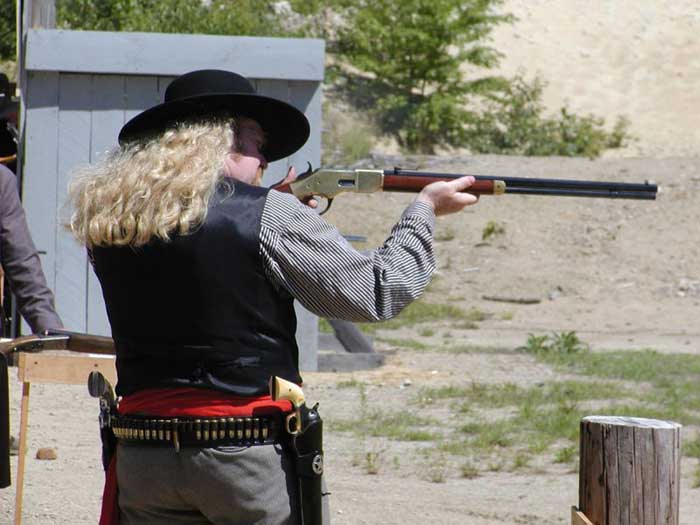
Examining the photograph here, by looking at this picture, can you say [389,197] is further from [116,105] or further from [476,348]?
[116,105]

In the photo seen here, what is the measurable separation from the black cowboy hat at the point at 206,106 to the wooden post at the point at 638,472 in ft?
3.96

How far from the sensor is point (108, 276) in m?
3.04

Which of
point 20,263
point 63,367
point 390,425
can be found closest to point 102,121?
point 390,425

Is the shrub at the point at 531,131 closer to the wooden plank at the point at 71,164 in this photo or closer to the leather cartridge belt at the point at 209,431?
the wooden plank at the point at 71,164

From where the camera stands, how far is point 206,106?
3.09 metres

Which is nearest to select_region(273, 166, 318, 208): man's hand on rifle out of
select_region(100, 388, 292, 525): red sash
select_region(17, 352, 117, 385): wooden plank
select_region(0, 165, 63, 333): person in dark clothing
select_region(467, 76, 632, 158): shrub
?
select_region(100, 388, 292, 525): red sash

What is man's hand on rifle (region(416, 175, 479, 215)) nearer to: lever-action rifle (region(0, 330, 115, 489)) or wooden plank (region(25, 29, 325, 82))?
lever-action rifle (region(0, 330, 115, 489))

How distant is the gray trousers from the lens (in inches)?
114

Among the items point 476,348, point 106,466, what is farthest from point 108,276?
point 476,348

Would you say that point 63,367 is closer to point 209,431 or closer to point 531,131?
point 209,431

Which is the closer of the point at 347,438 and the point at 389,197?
the point at 347,438

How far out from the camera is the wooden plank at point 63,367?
4.55 m

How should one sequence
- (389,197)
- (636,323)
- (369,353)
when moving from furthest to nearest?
1. (389,197)
2. (636,323)
3. (369,353)

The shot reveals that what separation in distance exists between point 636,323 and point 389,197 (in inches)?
262
